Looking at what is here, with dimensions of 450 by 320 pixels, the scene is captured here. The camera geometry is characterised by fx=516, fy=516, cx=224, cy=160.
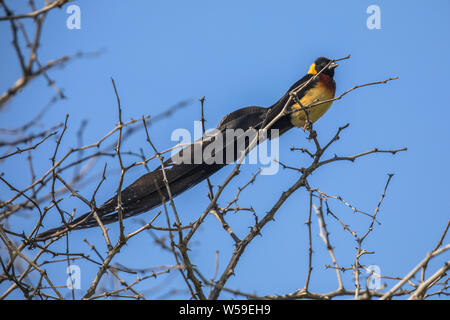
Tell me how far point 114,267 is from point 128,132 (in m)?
0.73

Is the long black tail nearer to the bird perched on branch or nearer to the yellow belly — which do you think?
the bird perched on branch

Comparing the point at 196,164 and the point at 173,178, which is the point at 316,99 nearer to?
the point at 196,164

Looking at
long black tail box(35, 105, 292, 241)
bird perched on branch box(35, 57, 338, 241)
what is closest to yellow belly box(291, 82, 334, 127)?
bird perched on branch box(35, 57, 338, 241)

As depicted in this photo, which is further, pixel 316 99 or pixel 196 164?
pixel 316 99

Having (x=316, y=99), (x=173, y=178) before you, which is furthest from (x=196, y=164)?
(x=316, y=99)

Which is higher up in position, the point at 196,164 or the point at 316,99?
the point at 316,99

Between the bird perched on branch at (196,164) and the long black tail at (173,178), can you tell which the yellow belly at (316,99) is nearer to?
the bird perched on branch at (196,164)

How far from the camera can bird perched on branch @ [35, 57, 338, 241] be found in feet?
9.49

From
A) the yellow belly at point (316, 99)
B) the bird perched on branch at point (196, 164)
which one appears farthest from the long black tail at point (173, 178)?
the yellow belly at point (316, 99)

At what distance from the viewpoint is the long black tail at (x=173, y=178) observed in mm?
2891

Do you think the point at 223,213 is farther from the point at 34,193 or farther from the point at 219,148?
the point at 34,193

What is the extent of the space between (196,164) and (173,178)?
19cm

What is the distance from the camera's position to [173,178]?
3361mm
